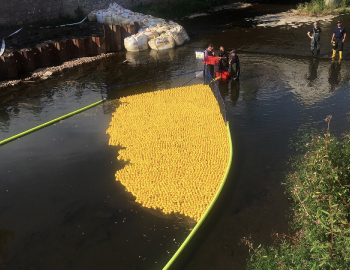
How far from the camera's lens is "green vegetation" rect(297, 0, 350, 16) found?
23734 millimetres

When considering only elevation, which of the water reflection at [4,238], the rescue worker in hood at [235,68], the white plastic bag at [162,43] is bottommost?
the water reflection at [4,238]

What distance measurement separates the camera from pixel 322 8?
23984 mm

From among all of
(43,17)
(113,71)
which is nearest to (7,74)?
(113,71)

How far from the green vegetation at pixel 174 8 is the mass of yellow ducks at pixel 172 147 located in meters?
16.1

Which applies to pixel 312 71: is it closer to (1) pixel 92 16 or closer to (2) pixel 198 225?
(2) pixel 198 225

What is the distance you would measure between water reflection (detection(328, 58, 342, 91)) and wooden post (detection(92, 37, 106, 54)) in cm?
1268

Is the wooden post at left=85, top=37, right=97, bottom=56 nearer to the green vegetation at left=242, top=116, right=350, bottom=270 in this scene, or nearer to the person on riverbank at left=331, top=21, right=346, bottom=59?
the person on riverbank at left=331, top=21, right=346, bottom=59

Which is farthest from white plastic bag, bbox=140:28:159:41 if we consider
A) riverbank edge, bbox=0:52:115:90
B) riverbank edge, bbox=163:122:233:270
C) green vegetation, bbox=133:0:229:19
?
riverbank edge, bbox=163:122:233:270

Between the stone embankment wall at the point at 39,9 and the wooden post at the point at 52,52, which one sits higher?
the stone embankment wall at the point at 39,9

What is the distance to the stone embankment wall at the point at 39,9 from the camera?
20578 millimetres

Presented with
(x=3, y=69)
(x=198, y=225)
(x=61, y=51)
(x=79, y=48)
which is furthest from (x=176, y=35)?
(x=198, y=225)

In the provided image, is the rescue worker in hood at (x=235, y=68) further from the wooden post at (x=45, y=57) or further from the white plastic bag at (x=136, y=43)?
the wooden post at (x=45, y=57)

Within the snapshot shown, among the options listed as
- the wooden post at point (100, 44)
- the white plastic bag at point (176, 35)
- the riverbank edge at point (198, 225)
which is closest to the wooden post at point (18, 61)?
the wooden post at point (100, 44)

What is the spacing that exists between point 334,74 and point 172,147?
8954 mm
